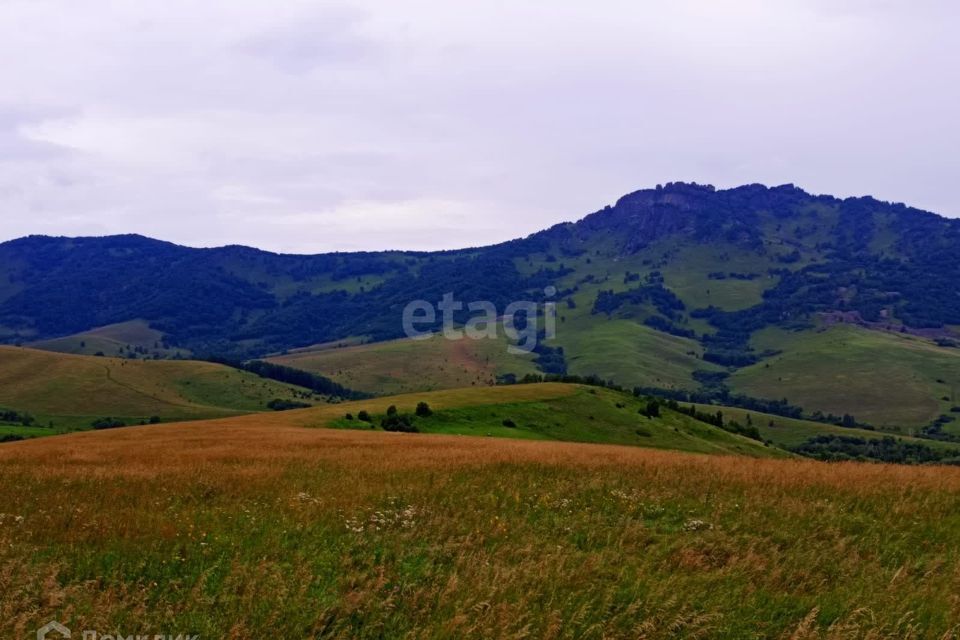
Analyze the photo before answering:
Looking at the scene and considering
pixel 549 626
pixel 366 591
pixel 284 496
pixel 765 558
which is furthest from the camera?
pixel 284 496

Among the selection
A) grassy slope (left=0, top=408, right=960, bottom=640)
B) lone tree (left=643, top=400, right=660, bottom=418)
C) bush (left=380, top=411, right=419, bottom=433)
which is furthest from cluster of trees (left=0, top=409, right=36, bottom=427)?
grassy slope (left=0, top=408, right=960, bottom=640)

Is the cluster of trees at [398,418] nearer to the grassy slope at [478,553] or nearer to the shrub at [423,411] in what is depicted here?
the shrub at [423,411]

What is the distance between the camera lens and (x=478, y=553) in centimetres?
1165

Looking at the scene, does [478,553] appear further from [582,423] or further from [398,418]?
[582,423]

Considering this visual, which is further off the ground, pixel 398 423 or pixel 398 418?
pixel 398 418

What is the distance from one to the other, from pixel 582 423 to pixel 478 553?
2979 inches

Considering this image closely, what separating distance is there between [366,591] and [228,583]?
197 centimetres

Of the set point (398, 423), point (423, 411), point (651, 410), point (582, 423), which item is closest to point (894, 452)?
point (651, 410)

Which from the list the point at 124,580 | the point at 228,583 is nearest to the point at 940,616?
the point at 228,583

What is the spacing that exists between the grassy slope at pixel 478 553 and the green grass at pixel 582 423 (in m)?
46.4

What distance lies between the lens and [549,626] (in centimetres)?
893

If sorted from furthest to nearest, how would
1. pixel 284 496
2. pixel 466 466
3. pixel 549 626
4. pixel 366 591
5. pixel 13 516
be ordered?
1. pixel 466 466
2. pixel 284 496
3. pixel 13 516
4. pixel 366 591
5. pixel 549 626

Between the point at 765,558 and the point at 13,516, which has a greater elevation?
the point at 13,516

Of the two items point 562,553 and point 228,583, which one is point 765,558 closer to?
point 562,553
